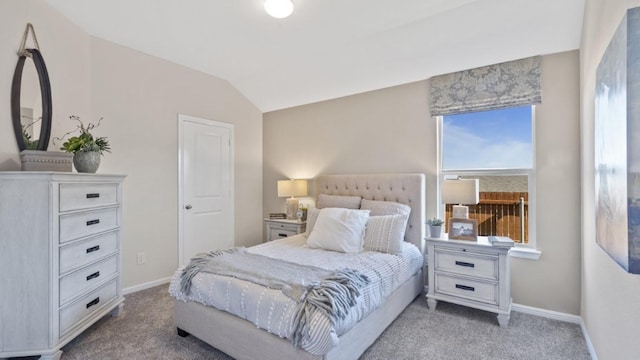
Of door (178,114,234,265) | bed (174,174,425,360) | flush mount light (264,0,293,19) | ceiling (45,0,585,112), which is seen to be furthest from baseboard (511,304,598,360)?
door (178,114,234,265)

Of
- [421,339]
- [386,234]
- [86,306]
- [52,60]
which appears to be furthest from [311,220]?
[52,60]

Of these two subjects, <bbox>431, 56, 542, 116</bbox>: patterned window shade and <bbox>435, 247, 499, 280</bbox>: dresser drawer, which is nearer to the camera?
<bbox>435, 247, 499, 280</bbox>: dresser drawer

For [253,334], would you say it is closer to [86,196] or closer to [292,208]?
[86,196]

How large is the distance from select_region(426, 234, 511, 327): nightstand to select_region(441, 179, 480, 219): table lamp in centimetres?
32

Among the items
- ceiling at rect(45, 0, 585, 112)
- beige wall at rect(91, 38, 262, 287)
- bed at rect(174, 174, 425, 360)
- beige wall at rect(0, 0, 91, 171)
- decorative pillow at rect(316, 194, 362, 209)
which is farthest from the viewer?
decorative pillow at rect(316, 194, 362, 209)

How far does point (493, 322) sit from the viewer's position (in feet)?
8.40

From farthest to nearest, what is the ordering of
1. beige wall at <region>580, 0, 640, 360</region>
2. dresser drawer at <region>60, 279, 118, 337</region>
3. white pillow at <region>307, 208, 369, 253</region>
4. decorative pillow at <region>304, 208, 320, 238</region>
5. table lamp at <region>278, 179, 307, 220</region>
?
1. table lamp at <region>278, 179, 307, 220</region>
2. decorative pillow at <region>304, 208, 320, 238</region>
3. white pillow at <region>307, 208, 369, 253</region>
4. dresser drawer at <region>60, 279, 118, 337</region>
5. beige wall at <region>580, 0, 640, 360</region>

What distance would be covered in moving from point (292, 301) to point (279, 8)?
2254 mm

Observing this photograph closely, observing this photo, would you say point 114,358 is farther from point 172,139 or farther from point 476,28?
point 476,28

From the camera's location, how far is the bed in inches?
69.1

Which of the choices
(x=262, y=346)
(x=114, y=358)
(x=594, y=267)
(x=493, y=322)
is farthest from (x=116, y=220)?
(x=594, y=267)

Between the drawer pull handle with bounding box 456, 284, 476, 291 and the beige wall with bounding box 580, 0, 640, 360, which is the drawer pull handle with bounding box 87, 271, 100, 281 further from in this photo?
the beige wall with bounding box 580, 0, 640, 360

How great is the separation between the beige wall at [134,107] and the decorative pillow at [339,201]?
184 centimetres

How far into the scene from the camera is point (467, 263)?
2670mm
